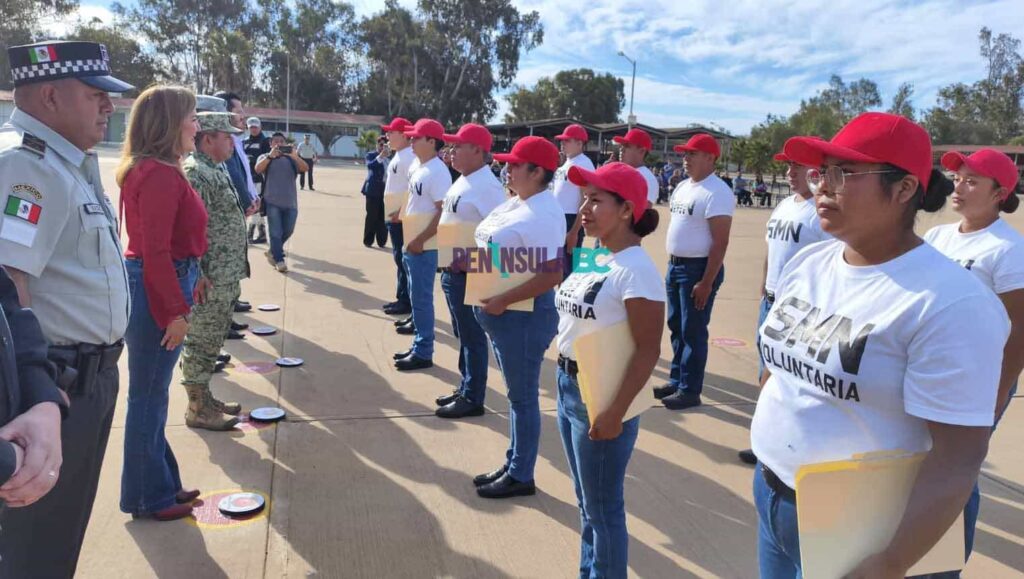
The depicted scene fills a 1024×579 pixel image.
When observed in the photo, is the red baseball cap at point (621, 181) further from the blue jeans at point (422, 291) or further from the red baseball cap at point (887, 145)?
the blue jeans at point (422, 291)

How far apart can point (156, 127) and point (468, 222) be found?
2.04 meters

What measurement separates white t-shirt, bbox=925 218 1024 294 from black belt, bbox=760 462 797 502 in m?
1.60

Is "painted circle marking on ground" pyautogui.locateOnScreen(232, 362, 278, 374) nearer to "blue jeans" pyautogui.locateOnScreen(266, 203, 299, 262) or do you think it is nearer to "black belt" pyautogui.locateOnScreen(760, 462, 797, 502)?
"blue jeans" pyautogui.locateOnScreen(266, 203, 299, 262)

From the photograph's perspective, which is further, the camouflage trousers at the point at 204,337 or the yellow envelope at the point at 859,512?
the camouflage trousers at the point at 204,337

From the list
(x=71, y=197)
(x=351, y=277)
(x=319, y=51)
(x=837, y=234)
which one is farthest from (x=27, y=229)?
(x=319, y=51)

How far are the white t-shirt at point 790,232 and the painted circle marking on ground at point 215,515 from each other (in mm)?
3156

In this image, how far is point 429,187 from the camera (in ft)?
18.2

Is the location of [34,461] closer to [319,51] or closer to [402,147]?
[402,147]

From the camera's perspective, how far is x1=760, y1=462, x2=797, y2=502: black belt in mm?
1729

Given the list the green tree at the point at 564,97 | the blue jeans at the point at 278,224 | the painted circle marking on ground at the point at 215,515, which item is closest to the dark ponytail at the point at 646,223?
the painted circle marking on ground at the point at 215,515

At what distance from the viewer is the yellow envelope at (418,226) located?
18.1ft

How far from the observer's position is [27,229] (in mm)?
2025

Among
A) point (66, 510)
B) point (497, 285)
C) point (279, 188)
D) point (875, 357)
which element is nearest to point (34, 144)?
point (66, 510)

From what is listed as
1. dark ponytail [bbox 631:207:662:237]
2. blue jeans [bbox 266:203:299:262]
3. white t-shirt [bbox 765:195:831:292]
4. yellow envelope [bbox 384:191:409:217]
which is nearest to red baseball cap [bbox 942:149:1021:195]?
white t-shirt [bbox 765:195:831:292]
